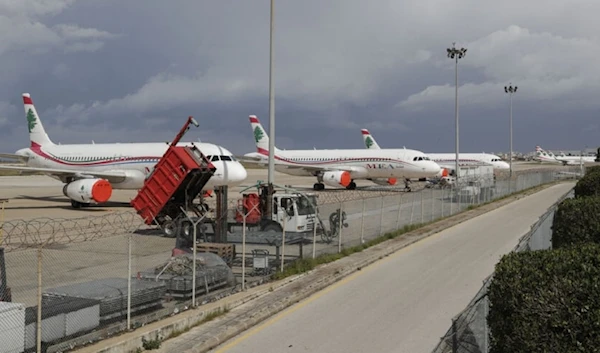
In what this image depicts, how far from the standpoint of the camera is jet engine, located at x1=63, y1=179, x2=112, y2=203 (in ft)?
99.9

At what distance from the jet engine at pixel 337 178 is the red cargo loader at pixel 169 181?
2741cm

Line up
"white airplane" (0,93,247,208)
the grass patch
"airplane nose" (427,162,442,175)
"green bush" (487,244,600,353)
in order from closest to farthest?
"green bush" (487,244,600,353) < the grass patch < "white airplane" (0,93,247,208) < "airplane nose" (427,162,442,175)

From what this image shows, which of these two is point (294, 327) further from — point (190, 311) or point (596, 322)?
point (596, 322)

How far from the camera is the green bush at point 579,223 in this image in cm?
1236

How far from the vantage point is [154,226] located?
22.5m

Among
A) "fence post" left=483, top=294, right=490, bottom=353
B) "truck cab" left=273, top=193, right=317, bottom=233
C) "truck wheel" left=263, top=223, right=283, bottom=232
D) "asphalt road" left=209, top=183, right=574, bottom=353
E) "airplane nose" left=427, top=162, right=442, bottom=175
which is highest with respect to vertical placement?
"airplane nose" left=427, top=162, right=442, bottom=175

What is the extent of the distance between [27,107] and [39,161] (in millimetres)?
5125

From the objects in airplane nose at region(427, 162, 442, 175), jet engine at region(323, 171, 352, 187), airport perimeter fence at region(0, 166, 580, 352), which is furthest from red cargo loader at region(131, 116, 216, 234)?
airplane nose at region(427, 162, 442, 175)

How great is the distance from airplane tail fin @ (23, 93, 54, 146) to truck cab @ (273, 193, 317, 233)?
2894cm

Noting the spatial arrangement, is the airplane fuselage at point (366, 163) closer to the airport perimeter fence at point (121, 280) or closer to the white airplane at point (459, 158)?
the white airplane at point (459, 158)

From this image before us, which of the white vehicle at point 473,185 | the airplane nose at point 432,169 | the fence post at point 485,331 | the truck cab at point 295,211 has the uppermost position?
the airplane nose at point 432,169

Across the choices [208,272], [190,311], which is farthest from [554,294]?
[208,272]

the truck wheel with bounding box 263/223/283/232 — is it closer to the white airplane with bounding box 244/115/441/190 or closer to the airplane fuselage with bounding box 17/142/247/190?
the airplane fuselage with bounding box 17/142/247/190

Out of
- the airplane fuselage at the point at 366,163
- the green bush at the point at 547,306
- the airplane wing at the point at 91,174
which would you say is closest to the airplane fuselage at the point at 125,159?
the airplane wing at the point at 91,174
